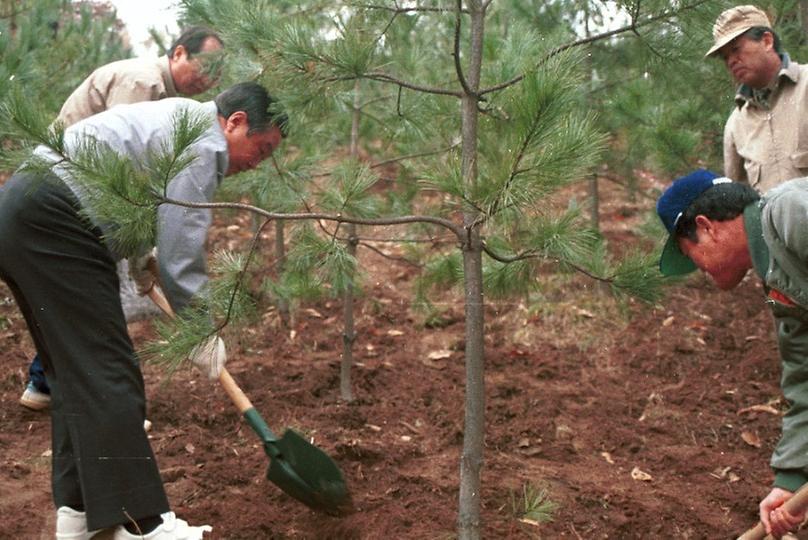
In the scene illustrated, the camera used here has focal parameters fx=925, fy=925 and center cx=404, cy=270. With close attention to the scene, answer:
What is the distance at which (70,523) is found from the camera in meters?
2.97

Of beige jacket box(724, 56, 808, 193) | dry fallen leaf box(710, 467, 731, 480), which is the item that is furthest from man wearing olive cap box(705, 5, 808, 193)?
dry fallen leaf box(710, 467, 731, 480)

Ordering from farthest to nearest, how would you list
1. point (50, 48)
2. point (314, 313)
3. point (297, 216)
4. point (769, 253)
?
point (50, 48)
point (314, 313)
point (297, 216)
point (769, 253)

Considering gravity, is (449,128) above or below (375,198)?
above

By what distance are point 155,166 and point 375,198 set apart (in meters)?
1.36

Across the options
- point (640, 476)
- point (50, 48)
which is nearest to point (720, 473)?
point (640, 476)

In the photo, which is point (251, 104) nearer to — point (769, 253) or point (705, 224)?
point (705, 224)

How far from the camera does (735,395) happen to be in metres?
4.74

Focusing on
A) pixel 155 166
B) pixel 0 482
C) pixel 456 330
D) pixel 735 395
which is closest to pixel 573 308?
pixel 456 330

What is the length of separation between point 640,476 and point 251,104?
2.20 meters

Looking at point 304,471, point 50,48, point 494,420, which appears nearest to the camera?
point 304,471

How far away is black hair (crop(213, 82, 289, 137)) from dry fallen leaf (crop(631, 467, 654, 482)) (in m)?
2.08

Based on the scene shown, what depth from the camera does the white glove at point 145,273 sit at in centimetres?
348

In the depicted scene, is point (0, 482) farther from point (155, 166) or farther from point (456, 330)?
point (456, 330)

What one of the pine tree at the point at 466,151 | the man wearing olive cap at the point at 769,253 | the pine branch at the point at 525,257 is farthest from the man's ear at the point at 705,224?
the pine branch at the point at 525,257
